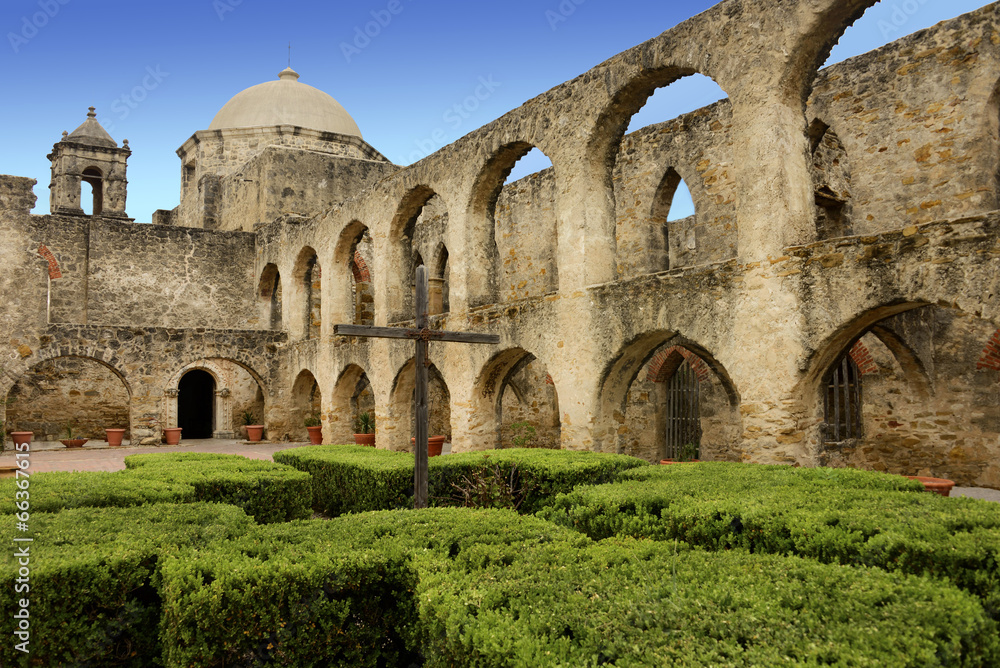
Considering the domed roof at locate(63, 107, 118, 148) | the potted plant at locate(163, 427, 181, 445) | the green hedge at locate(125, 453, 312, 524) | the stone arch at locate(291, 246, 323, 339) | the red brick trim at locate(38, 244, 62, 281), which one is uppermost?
the domed roof at locate(63, 107, 118, 148)

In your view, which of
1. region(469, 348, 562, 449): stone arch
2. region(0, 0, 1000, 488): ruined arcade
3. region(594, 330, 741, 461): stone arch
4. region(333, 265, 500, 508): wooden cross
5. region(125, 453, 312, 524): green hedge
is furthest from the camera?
region(469, 348, 562, 449): stone arch

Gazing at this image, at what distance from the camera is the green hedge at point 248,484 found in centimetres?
642

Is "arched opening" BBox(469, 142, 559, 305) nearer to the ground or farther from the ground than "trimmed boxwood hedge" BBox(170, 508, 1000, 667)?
farther from the ground

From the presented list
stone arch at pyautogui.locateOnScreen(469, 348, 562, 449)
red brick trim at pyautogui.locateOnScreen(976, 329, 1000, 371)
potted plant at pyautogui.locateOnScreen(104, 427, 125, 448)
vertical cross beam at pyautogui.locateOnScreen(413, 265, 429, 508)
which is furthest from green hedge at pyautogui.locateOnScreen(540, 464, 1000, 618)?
potted plant at pyautogui.locateOnScreen(104, 427, 125, 448)

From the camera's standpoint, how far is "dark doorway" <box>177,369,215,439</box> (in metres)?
19.5

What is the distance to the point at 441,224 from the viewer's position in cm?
1752

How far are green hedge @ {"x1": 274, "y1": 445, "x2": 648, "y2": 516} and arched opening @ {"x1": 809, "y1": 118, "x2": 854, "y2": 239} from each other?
7008 millimetres

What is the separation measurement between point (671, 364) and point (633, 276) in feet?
9.20

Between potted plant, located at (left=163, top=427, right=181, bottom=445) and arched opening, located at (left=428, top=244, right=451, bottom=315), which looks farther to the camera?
arched opening, located at (left=428, top=244, right=451, bottom=315)

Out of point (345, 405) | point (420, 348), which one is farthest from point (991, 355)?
point (345, 405)

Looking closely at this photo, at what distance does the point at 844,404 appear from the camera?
12.1m

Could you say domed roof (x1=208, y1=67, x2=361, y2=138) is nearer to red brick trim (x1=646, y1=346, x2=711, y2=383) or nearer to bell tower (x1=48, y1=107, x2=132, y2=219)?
bell tower (x1=48, y1=107, x2=132, y2=219)

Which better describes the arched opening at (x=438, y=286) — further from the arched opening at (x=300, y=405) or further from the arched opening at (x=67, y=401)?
the arched opening at (x=67, y=401)

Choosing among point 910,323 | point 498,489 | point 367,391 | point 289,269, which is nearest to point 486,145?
point 498,489
